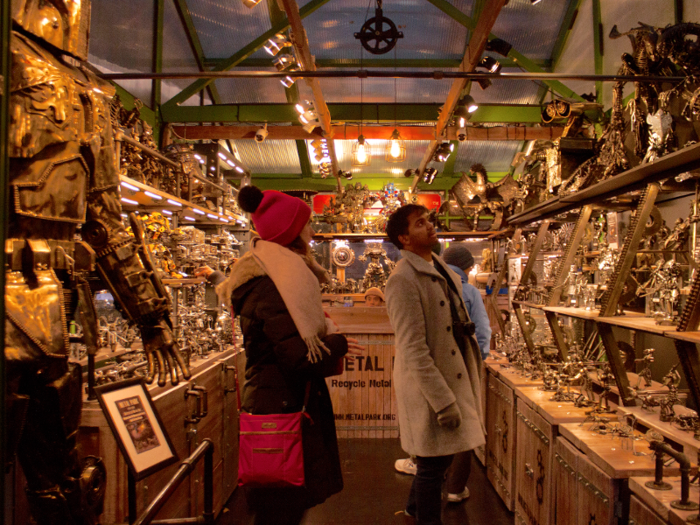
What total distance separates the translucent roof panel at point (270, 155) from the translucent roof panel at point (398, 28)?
8.07ft

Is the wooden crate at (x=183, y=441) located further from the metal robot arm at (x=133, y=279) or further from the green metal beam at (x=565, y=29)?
the green metal beam at (x=565, y=29)

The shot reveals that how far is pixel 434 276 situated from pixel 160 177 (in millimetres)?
2697

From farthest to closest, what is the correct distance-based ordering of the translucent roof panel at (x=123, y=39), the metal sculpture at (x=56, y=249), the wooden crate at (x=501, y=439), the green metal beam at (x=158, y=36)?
the green metal beam at (x=158, y=36), the translucent roof panel at (x=123, y=39), the wooden crate at (x=501, y=439), the metal sculpture at (x=56, y=249)

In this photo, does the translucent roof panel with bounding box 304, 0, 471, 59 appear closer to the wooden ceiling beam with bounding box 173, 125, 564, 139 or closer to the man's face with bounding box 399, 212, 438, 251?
the wooden ceiling beam with bounding box 173, 125, 564, 139

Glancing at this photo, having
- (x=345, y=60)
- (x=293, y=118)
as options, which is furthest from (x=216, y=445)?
(x=345, y=60)

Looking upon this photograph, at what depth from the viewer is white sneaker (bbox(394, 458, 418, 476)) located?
3.88 meters

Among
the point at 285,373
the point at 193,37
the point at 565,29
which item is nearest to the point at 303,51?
the point at 285,373

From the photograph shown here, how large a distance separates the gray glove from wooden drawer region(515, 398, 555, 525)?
0.68 meters

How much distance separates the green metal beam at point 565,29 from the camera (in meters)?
7.42

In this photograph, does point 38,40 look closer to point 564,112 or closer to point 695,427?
point 695,427

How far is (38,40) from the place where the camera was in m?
1.52

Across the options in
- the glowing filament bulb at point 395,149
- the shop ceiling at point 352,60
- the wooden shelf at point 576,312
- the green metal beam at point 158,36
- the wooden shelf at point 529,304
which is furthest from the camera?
the shop ceiling at point 352,60

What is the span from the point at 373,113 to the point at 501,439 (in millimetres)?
5763

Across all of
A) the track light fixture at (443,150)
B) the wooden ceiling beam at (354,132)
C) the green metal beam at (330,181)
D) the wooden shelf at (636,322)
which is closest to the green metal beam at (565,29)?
the wooden ceiling beam at (354,132)
